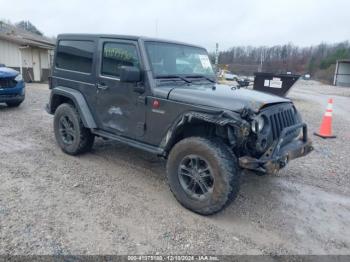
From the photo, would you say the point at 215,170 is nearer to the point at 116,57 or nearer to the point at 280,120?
the point at 280,120

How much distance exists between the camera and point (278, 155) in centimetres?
356

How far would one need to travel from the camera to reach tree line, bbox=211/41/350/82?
57.3 m

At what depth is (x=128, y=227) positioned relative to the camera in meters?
3.32

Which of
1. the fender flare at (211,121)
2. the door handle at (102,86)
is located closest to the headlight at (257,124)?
the fender flare at (211,121)

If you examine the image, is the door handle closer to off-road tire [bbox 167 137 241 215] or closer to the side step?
the side step

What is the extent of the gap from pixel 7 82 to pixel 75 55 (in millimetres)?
4724

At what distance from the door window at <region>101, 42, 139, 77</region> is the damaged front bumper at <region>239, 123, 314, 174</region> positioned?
198 centimetres

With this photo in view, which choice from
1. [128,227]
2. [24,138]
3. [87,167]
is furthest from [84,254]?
[24,138]

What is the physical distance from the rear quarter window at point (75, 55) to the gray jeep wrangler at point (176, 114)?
0.05 feet

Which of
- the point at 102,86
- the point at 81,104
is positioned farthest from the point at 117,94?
the point at 81,104

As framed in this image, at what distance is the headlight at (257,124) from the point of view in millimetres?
3373

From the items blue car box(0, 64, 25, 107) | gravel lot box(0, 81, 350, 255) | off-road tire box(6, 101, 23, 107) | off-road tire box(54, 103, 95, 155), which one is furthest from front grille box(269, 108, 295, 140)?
off-road tire box(6, 101, 23, 107)

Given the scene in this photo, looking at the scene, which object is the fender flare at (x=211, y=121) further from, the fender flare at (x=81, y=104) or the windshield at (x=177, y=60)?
the fender flare at (x=81, y=104)

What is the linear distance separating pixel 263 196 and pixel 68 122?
3334 mm
